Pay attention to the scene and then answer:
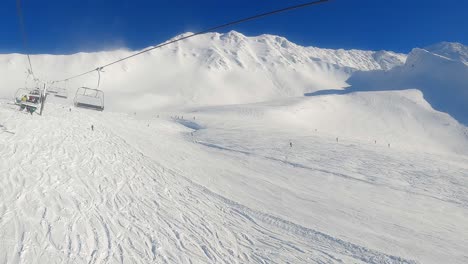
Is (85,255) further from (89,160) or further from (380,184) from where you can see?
(380,184)

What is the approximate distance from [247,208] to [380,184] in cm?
1098

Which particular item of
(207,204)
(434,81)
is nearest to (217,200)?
(207,204)

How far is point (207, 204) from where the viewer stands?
44.1 ft

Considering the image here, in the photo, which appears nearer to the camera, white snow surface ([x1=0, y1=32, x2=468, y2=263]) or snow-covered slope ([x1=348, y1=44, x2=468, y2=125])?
white snow surface ([x1=0, y1=32, x2=468, y2=263])

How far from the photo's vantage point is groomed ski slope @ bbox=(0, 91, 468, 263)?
9305 mm

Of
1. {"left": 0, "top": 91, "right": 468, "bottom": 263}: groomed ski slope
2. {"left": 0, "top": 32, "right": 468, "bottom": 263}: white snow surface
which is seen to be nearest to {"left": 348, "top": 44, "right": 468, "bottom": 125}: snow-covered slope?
{"left": 0, "top": 32, "right": 468, "bottom": 263}: white snow surface

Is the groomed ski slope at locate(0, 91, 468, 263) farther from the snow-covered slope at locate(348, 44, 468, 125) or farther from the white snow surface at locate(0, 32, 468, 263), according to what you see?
the snow-covered slope at locate(348, 44, 468, 125)

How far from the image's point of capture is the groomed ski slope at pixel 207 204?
30.5 ft

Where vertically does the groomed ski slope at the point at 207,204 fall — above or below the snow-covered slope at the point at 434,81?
below

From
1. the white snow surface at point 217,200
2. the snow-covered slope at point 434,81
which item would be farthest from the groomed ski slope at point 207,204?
the snow-covered slope at point 434,81

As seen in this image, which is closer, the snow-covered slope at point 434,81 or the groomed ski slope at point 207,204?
the groomed ski slope at point 207,204

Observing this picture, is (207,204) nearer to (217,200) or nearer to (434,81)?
(217,200)

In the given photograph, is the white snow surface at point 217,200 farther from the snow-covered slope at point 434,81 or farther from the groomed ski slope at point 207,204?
the snow-covered slope at point 434,81

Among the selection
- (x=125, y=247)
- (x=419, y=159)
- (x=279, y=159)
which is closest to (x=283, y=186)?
(x=279, y=159)
